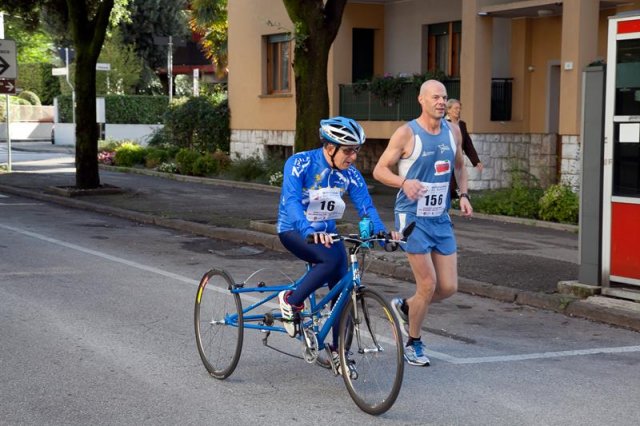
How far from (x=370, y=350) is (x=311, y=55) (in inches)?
405

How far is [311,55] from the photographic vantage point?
1602 cm

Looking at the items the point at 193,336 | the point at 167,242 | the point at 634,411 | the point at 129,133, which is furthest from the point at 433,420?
the point at 129,133

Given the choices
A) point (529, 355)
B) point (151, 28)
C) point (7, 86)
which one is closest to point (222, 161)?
point (7, 86)

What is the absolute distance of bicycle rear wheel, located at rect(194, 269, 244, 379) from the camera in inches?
278

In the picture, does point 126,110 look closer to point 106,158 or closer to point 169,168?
point 106,158

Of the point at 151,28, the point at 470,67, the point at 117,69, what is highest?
the point at 151,28

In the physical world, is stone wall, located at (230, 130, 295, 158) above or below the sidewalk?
above

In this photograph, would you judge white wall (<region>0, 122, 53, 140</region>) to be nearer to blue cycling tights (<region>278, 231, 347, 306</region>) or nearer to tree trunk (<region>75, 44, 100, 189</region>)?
tree trunk (<region>75, 44, 100, 189</region>)

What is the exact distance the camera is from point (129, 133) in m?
46.8

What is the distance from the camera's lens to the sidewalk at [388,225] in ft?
34.3

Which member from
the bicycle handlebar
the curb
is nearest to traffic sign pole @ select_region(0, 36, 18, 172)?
the curb

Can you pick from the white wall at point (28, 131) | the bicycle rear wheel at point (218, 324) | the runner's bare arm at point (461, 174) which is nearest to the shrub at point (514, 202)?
the runner's bare arm at point (461, 174)

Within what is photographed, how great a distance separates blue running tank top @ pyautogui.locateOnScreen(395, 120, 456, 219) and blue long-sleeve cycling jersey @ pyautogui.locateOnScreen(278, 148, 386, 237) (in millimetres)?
722

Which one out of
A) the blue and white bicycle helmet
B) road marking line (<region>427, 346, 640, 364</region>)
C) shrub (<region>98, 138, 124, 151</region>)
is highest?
the blue and white bicycle helmet
